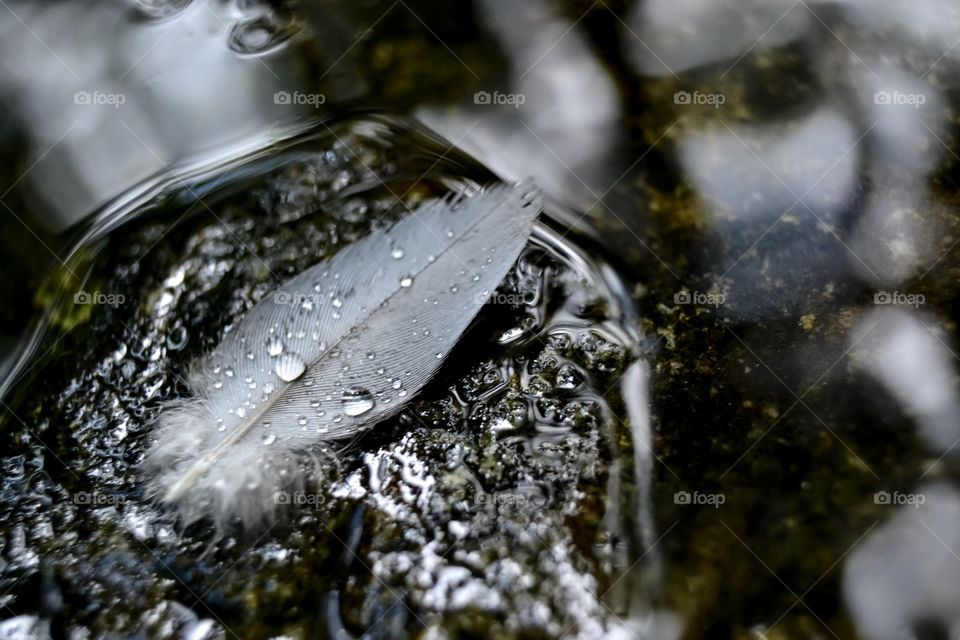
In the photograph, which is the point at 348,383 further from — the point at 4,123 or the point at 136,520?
the point at 4,123

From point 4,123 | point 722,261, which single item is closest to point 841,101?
point 722,261

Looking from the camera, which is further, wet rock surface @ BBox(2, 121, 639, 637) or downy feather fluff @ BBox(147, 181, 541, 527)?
downy feather fluff @ BBox(147, 181, 541, 527)

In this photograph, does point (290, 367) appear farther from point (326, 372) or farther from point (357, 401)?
point (357, 401)

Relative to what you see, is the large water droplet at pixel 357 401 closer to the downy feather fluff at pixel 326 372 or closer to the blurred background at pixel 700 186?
the downy feather fluff at pixel 326 372

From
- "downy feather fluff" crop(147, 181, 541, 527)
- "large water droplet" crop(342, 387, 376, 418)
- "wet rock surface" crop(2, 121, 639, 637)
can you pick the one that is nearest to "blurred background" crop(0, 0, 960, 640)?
"wet rock surface" crop(2, 121, 639, 637)

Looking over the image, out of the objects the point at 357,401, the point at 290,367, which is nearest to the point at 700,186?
the point at 357,401

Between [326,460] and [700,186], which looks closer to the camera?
[326,460]

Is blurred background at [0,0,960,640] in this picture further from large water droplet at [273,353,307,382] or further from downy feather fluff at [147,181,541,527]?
large water droplet at [273,353,307,382]

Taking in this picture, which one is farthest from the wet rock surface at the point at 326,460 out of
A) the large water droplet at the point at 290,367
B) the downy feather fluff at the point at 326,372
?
the large water droplet at the point at 290,367

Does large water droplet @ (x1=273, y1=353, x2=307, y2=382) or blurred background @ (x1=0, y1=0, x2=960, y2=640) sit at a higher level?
blurred background @ (x1=0, y1=0, x2=960, y2=640)
